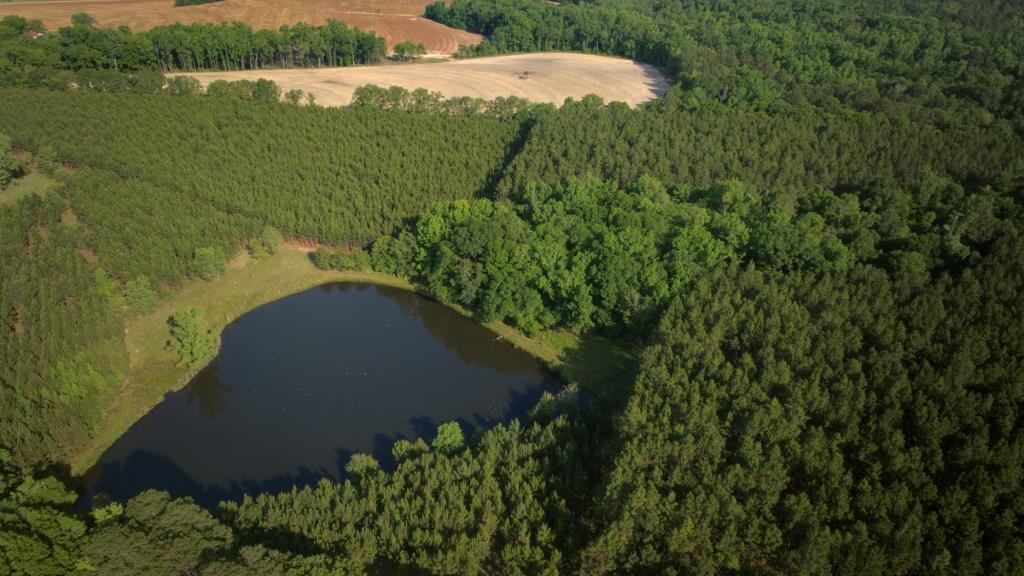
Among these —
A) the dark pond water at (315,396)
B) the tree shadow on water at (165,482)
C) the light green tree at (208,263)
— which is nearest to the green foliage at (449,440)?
the dark pond water at (315,396)

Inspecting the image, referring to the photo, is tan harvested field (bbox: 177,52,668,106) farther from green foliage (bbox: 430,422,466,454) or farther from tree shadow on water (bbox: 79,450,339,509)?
green foliage (bbox: 430,422,466,454)

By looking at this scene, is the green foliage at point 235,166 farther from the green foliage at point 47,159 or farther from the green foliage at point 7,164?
the green foliage at point 7,164

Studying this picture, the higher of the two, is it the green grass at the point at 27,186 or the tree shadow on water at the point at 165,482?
the green grass at the point at 27,186

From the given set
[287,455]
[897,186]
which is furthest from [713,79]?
[287,455]

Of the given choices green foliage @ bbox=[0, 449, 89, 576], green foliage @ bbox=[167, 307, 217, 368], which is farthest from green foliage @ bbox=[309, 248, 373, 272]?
green foliage @ bbox=[0, 449, 89, 576]

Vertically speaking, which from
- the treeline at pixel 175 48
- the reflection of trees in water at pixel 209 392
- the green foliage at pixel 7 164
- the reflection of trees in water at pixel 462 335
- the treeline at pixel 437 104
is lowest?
the reflection of trees in water at pixel 209 392
